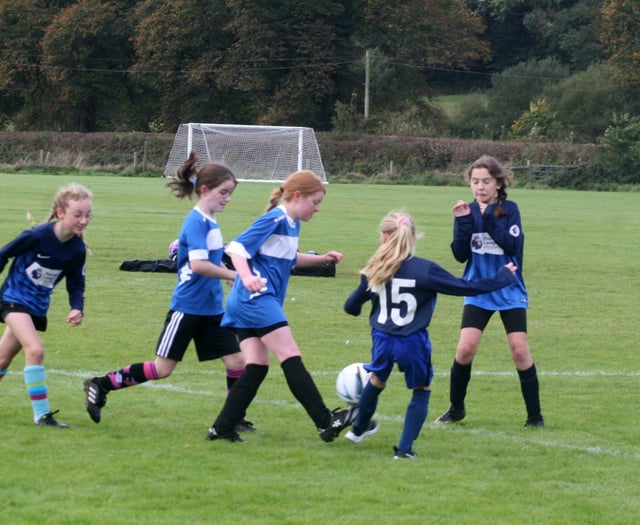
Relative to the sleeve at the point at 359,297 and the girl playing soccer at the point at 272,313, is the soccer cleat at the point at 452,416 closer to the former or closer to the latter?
the girl playing soccer at the point at 272,313

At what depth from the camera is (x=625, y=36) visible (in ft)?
229

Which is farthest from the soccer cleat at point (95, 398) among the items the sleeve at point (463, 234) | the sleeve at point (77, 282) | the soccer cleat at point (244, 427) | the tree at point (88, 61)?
the tree at point (88, 61)

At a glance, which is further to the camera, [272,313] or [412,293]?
[272,313]

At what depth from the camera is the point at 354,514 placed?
204 inches

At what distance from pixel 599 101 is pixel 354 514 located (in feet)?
246

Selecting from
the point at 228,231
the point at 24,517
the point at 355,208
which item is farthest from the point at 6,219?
the point at 24,517

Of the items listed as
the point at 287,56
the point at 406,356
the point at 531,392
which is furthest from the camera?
the point at 287,56

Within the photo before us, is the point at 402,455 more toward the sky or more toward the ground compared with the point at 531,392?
more toward the ground

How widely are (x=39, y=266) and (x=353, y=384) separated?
2.07 m

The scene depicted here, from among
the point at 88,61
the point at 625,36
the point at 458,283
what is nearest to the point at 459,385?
the point at 458,283

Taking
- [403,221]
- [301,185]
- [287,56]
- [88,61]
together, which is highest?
[287,56]

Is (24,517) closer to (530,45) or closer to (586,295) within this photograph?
(586,295)

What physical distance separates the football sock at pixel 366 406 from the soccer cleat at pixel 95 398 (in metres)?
1.59

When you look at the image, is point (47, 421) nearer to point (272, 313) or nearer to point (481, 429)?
point (272, 313)
